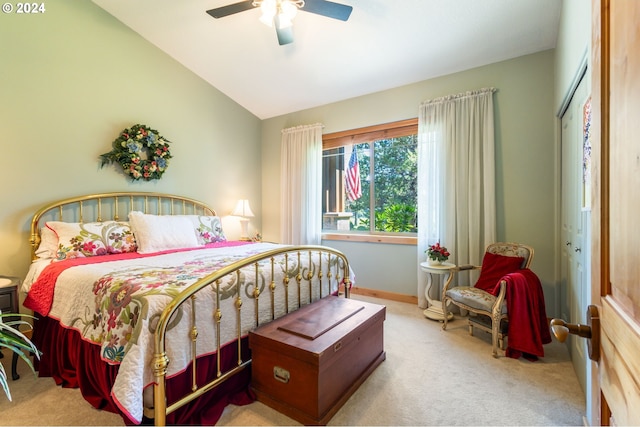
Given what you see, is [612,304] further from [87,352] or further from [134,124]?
[134,124]

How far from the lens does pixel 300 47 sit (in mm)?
3314

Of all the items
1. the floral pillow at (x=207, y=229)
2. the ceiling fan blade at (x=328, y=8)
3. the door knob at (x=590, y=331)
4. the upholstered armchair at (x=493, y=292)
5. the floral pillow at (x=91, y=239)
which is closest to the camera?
the door knob at (x=590, y=331)

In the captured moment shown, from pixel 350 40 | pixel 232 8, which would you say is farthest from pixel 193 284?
pixel 350 40

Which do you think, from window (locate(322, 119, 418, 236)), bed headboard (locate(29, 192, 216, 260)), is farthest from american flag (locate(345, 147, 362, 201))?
bed headboard (locate(29, 192, 216, 260))

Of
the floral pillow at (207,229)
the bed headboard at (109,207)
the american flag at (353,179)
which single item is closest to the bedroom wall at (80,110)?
the bed headboard at (109,207)

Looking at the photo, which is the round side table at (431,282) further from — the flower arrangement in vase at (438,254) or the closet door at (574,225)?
the closet door at (574,225)

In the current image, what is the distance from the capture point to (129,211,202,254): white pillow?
2893mm

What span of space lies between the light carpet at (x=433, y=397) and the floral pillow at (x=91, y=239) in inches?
36.4

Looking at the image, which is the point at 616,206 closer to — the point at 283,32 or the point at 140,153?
the point at 283,32

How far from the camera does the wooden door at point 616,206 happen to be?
501mm

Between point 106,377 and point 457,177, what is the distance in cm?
349

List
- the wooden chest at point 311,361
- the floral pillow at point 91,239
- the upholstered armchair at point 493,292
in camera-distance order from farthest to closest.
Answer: the floral pillow at point 91,239, the upholstered armchair at point 493,292, the wooden chest at point 311,361

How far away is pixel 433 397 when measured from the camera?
6.15ft

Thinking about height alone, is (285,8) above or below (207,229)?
above
